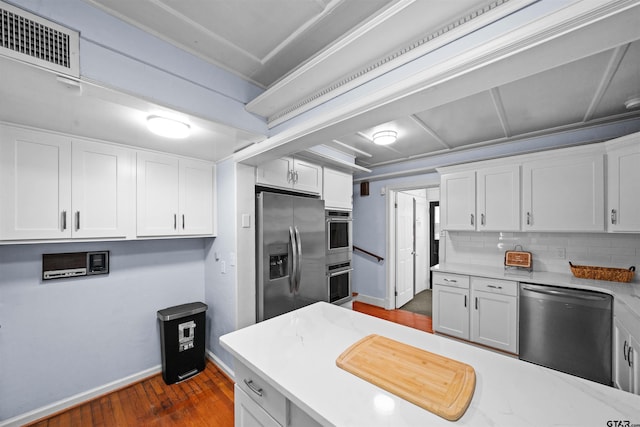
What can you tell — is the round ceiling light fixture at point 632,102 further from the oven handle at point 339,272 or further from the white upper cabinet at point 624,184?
the oven handle at point 339,272

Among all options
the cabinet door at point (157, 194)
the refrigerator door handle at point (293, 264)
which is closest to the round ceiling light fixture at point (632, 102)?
the refrigerator door handle at point (293, 264)

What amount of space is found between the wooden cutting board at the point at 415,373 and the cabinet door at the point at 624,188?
2.57 meters

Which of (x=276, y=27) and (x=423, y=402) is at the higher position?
(x=276, y=27)

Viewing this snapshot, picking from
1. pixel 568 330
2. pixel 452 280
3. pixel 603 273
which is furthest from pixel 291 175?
pixel 603 273

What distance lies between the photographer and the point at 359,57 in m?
1.35

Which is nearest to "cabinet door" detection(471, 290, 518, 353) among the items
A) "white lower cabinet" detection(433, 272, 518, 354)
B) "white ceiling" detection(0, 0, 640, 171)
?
"white lower cabinet" detection(433, 272, 518, 354)

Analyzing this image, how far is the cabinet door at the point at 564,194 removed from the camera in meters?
2.45

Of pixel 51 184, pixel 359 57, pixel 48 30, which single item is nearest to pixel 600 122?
pixel 359 57

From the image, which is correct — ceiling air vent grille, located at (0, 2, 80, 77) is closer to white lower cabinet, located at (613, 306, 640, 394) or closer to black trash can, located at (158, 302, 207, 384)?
black trash can, located at (158, 302, 207, 384)

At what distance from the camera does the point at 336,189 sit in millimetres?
3393

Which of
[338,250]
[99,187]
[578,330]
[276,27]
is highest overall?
[276,27]

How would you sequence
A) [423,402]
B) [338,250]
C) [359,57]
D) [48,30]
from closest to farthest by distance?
[423,402]
[48,30]
[359,57]
[338,250]

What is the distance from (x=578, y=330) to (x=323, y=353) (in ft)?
8.70

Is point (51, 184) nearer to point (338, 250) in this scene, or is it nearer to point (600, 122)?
point (338, 250)
